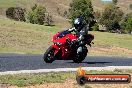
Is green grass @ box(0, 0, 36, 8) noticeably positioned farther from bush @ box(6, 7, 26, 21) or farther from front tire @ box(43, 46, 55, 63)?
front tire @ box(43, 46, 55, 63)

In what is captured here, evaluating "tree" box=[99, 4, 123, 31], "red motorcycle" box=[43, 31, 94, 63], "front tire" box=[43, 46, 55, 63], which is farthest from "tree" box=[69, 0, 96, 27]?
"front tire" box=[43, 46, 55, 63]

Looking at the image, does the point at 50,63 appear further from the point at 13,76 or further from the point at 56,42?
the point at 13,76

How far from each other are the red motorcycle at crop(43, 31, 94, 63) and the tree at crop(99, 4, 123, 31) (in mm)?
111000

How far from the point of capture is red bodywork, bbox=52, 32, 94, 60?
17328mm

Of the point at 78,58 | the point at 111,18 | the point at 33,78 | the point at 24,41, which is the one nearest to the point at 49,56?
the point at 78,58

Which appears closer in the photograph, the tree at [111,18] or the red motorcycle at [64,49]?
the red motorcycle at [64,49]

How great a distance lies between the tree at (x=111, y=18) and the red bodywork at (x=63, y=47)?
111101mm

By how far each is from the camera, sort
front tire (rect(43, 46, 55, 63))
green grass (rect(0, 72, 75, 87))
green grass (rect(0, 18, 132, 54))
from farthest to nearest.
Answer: green grass (rect(0, 18, 132, 54)) → front tire (rect(43, 46, 55, 63)) → green grass (rect(0, 72, 75, 87))

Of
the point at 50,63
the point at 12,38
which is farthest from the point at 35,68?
the point at 12,38

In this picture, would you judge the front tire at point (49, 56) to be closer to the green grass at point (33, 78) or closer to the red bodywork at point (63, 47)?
the red bodywork at point (63, 47)

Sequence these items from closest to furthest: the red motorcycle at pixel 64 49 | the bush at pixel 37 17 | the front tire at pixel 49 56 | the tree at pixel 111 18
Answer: the front tire at pixel 49 56, the red motorcycle at pixel 64 49, the bush at pixel 37 17, the tree at pixel 111 18

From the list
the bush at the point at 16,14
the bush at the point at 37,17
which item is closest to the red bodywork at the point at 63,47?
the bush at the point at 37,17

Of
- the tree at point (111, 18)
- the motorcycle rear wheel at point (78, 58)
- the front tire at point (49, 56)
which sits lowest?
the tree at point (111, 18)

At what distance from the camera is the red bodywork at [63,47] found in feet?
56.9
